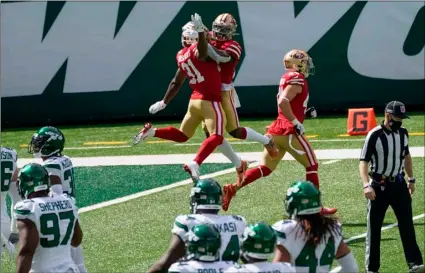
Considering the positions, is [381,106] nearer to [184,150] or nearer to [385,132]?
[184,150]

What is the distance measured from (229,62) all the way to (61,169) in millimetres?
3881

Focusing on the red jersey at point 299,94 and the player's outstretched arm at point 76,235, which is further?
the red jersey at point 299,94

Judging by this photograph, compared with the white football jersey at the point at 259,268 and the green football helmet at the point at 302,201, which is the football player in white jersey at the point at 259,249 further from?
the green football helmet at the point at 302,201

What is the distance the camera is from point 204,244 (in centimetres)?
679

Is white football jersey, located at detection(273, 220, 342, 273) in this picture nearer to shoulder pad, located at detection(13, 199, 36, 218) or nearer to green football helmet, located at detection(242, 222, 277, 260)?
green football helmet, located at detection(242, 222, 277, 260)

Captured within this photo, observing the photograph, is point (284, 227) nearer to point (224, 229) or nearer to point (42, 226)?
point (224, 229)

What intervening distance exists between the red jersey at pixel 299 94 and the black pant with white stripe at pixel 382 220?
1.97 m

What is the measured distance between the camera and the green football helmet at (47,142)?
32.1ft

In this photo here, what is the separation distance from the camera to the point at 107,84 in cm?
2133

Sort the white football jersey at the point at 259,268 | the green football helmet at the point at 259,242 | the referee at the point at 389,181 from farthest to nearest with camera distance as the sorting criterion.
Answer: the referee at the point at 389,181, the green football helmet at the point at 259,242, the white football jersey at the point at 259,268

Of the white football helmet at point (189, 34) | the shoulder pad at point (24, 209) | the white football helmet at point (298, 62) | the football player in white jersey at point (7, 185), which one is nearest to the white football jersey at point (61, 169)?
the football player in white jersey at point (7, 185)

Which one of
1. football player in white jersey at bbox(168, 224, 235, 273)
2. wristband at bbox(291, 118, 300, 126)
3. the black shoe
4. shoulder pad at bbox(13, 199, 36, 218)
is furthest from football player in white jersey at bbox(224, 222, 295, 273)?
wristband at bbox(291, 118, 300, 126)

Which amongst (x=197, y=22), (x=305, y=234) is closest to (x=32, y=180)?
(x=305, y=234)

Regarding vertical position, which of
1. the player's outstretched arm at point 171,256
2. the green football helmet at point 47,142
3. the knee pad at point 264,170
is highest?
the green football helmet at point 47,142
